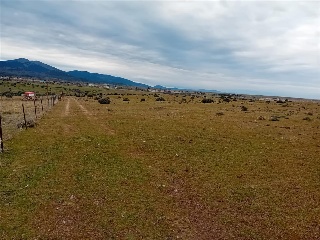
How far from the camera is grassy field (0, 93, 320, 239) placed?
17.9 meters

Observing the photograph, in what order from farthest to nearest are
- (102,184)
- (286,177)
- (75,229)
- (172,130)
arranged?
(172,130)
(286,177)
(102,184)
(75,229)

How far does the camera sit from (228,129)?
38625 mm

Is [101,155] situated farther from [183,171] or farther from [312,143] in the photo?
[312,143]

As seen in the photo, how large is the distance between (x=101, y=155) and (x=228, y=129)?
16255 millimetres

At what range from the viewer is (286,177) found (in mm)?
24547

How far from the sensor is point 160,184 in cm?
2320

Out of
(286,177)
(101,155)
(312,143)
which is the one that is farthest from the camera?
(312,143)

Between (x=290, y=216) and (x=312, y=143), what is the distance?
16.4m

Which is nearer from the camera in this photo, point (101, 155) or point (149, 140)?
point (101, 155)

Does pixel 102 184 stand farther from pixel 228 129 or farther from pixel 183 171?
pixel 228 129

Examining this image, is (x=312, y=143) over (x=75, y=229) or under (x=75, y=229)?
over

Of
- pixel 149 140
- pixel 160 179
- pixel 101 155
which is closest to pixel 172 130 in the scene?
pixel 149 140

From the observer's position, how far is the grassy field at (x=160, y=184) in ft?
58.6

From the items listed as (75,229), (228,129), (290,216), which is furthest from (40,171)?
(228,129)
